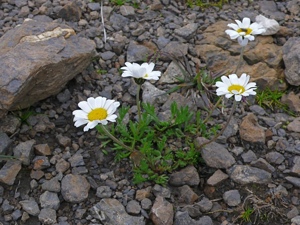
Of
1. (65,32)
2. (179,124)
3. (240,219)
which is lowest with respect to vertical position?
(240,219)

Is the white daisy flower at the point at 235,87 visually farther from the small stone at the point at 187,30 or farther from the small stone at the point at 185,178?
the small stone at the point at 187,30

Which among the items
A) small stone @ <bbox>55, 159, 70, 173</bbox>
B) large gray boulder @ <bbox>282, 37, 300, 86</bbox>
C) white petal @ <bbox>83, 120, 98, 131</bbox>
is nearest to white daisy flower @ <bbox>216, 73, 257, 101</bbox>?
white petal @ <bbox>83, 120, 98, 131</bbox>

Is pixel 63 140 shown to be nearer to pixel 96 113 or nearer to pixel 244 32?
pixel 96 113

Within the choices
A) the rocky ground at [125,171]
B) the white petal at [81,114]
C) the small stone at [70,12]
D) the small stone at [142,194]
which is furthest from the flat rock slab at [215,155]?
the small stone at [70,12]

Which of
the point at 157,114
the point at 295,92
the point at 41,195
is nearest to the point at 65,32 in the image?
the point at 157,114

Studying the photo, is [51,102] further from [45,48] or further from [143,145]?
[143,145]

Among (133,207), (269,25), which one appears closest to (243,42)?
(269,25)

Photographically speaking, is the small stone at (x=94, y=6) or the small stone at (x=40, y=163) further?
the small stone at (x=94, y=6)
